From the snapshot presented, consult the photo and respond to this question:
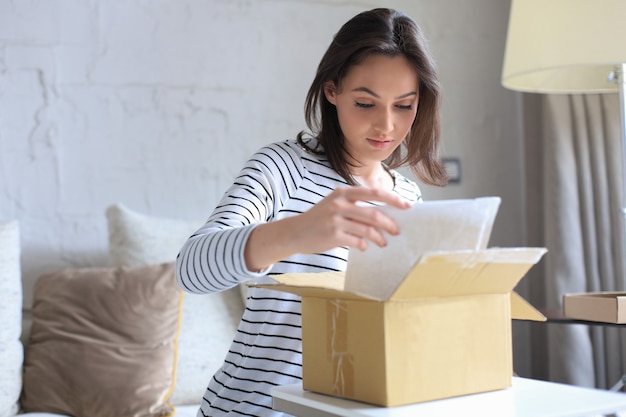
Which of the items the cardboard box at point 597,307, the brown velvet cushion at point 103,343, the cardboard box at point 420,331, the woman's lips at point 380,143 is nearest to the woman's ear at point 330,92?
the woman's lips at point 380,143

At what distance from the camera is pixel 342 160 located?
1366mm

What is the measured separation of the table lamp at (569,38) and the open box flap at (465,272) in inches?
43.6

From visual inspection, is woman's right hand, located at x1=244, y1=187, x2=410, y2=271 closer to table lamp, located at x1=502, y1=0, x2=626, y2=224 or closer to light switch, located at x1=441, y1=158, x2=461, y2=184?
table lamp, located at x1=502, y1=0, x2=626, y2=224

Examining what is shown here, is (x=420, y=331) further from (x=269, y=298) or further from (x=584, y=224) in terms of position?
(x=584, y=224)

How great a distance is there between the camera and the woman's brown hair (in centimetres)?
127

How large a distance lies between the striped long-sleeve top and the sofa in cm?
79

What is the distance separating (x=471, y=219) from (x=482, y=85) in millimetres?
2282

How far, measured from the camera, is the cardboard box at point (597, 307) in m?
1.71

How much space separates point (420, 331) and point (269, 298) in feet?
1.43

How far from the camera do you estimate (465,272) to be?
85cm

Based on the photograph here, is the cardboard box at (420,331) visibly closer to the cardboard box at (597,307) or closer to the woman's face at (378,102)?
the woman's face at (378,102)

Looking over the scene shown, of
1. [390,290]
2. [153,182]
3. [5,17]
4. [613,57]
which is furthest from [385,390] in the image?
[5,17]

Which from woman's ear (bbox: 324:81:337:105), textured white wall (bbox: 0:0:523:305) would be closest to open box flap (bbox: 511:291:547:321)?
woman's ear (bbox: 324:81:337:105)

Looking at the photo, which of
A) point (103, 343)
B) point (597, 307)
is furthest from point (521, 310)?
point (103, 343)
